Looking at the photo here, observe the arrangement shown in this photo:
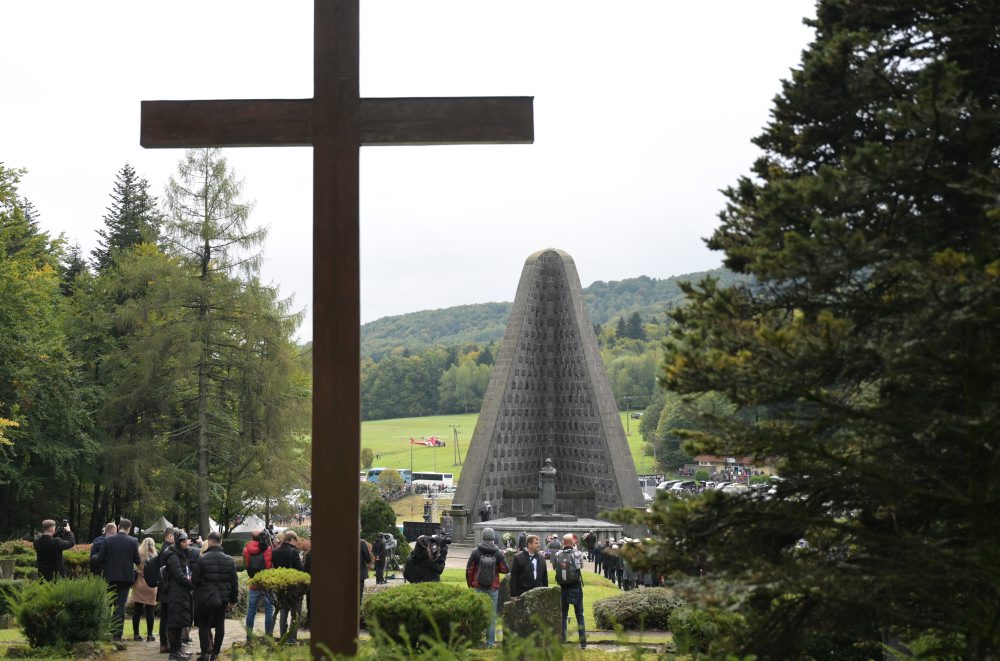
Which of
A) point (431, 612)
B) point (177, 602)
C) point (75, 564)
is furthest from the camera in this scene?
point (75, 564)

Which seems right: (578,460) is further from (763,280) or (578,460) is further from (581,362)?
(763,280)

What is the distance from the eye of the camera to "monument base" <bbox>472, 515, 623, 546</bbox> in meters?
27.7

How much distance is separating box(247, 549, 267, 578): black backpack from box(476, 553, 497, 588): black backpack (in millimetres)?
2757

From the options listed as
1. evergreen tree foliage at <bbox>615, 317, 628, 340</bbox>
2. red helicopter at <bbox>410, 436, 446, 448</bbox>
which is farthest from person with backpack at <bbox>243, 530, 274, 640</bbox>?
evergreen tree foliage at <bbox>615, 317, 628, 340</bbox>

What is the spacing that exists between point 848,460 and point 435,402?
393 feet

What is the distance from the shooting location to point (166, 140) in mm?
6129

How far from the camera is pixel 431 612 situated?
8852 mm

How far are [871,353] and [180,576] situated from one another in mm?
8172

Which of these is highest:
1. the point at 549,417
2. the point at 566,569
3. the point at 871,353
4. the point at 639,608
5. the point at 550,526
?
the point at 871,353

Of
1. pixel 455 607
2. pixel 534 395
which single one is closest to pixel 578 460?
pixel 534 395

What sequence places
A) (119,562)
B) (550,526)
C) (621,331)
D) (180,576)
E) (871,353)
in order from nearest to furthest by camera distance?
(871,353) → (180,576) → (119,562) → (550,526) → (621,331)

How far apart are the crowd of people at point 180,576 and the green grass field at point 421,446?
7363cm

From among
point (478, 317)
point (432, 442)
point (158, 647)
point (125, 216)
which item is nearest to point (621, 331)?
Answer: point (432, 442)

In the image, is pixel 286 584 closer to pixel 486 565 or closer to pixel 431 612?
pixel 486 565
